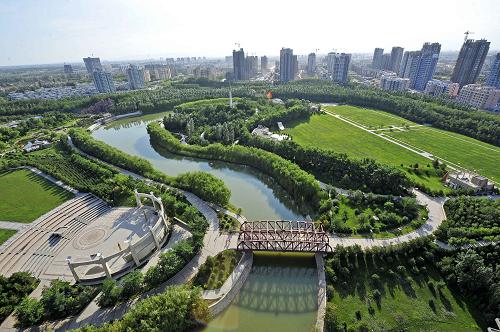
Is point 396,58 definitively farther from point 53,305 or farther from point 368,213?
point 53,305

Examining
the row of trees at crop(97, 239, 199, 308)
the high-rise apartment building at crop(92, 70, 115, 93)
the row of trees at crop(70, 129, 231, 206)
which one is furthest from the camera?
the high-rise apartment building at crop(92, 70, 115, 93)

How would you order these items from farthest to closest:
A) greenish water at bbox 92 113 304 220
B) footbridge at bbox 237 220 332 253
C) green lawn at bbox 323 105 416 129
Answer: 1. green lawn at bbox 323 105 416 129
2. greenish water at bbox 92 113 304 220
3. footbridge at bbox 237 220 332 253

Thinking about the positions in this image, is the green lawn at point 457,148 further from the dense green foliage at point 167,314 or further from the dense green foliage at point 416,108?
the dense green foliage at point 167,314

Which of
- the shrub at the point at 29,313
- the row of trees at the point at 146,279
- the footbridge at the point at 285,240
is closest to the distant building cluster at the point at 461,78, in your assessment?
the footbridge at the point at 285,240

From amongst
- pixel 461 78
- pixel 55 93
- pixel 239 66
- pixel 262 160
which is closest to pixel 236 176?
pixel 262 160

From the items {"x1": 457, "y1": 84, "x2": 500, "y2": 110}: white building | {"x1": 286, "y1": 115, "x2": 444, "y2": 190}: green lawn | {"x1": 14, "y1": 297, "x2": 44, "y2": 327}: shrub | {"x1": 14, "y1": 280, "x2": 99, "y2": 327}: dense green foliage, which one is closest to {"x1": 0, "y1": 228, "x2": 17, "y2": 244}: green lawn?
{"x1": 14, "y1": 280, "x2": 99, "y2": 327}: dense green foliage

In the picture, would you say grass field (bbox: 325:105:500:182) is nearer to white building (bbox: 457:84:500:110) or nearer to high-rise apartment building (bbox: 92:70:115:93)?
white building (bbox: 457:84:500:110)
